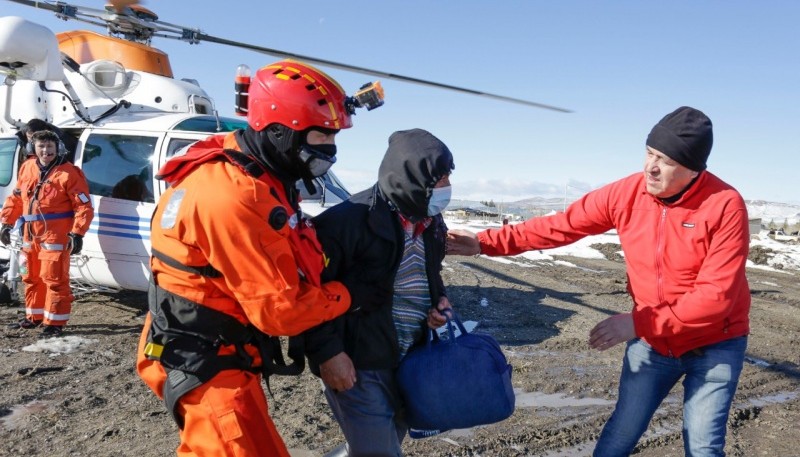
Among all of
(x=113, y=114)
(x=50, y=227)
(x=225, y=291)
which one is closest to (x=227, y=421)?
(x=225, y=291)

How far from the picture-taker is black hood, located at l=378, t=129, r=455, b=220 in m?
2.37

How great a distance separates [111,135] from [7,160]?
6.90 feet

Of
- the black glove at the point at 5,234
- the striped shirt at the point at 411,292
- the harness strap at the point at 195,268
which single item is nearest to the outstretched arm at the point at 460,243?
the striped shirt at the point at 411,292

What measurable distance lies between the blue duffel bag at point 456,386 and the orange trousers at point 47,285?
4.95 metres

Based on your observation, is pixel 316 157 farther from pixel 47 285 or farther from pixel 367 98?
pixel 47 285

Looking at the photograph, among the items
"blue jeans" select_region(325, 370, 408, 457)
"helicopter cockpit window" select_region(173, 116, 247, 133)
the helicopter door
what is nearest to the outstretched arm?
"blue jeans" select_region(325, 370, 408, 457)

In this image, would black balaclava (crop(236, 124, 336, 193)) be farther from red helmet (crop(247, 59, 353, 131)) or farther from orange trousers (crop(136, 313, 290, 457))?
orange trousers (crop(136, 313, 290, 457))

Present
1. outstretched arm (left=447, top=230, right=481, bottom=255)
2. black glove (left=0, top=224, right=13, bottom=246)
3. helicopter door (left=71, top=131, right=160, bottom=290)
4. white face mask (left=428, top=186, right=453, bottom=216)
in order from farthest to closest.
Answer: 1. black glove (left=0, top=224, right=13, bottom=246)
2. helicopter door (left=71, top=131, right=160, bottom=290)
3. outstretched arm (left=447, top=230, right=481, bottom=255)
4. white face mask (left=428, top=186, right=453, bottom=216)

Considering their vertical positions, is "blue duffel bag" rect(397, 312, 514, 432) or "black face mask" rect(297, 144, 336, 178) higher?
"black face mask" rect(297, 144, 336, 178)

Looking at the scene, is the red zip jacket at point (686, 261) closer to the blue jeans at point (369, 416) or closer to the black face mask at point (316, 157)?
the blue jeans at point (369, 416)

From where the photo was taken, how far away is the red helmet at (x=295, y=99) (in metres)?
2.22

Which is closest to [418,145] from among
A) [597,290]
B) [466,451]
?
[466,451]

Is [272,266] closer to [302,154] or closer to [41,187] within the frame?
[302,154]

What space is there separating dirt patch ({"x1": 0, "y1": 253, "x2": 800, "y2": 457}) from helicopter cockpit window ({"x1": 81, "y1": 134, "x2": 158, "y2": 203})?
1.48 metres
